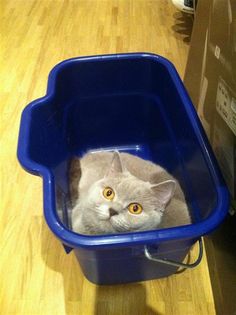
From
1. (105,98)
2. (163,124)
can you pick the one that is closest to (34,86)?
(105,98)

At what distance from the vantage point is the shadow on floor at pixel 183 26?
187 cm

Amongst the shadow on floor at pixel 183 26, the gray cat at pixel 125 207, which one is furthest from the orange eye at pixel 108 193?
the shadow on floor at pixel 183 26

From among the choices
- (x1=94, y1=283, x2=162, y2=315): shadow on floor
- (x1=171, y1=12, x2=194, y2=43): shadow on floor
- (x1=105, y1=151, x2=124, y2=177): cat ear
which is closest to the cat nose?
(x1=105, y1=151, x2=124, y2=177): cat ear

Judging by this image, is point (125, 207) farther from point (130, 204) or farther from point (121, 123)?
point (121, 123)

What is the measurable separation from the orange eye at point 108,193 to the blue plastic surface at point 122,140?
0.11 m

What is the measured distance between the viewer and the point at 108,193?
692 mm

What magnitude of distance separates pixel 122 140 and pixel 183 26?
111 cm

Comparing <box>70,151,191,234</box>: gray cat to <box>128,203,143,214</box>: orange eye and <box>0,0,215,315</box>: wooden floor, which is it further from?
<box>0,0,215,315</box>: wooden floor

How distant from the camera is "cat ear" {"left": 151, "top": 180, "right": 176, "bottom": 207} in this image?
66 cm

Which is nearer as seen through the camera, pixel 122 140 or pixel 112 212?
pixel 112 212

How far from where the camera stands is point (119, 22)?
2.01 metres

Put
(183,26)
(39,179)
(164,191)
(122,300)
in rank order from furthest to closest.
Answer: (183,26), (39,179), (122,300), (164,191)

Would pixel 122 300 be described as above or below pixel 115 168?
below

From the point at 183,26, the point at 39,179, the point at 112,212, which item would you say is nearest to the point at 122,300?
the point at 112,212
